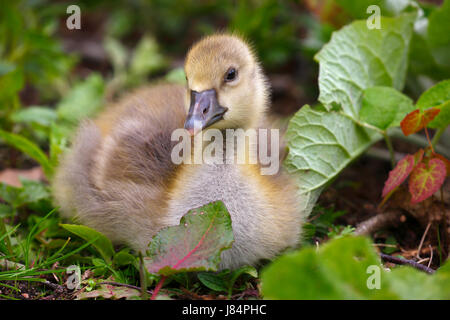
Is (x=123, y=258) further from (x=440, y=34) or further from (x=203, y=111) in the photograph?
(x=440, y=34)

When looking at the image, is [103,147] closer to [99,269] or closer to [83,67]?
A: [99,269]

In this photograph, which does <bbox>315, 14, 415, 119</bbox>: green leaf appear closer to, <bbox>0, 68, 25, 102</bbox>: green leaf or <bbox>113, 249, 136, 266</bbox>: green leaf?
<bbox>113, 249, 136, 266</bbox>: green leaf

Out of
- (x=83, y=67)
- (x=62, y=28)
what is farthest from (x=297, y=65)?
(x=62, y=28)

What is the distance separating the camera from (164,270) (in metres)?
1.55

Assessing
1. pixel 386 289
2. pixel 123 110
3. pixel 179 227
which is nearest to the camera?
pixel 386 289

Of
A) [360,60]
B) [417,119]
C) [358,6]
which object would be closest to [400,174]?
[417,119]

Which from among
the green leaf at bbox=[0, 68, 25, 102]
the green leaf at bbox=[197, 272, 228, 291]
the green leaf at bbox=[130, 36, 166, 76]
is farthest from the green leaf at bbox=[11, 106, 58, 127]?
the green leaf at bbox=[197, 272, 228, 291]

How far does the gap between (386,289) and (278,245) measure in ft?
1.84

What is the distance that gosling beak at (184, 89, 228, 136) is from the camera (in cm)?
167

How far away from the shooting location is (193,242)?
1618 mm

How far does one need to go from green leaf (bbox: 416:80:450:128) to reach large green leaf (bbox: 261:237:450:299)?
2.66 ft

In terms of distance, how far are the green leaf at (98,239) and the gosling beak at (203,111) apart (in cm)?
50

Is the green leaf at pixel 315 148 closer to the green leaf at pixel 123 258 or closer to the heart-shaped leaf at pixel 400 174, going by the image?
the heart-shaped leaf at pixel 400 174
